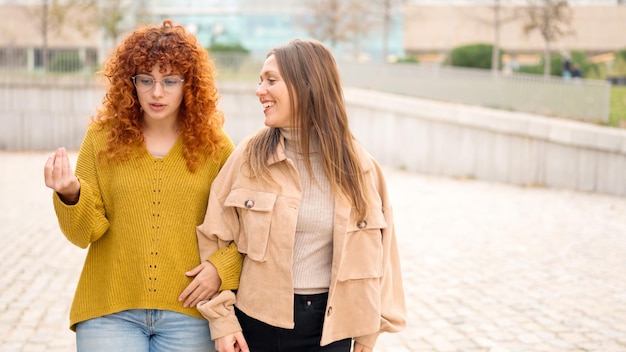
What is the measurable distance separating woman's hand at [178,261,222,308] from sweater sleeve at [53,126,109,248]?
0.41 metres

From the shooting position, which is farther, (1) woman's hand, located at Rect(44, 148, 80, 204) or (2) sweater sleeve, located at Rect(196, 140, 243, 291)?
(2) sweater sleeve, located at Rect(196, 140, 243, 291)

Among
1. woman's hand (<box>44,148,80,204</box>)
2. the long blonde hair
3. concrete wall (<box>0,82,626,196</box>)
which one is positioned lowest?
concrete wall (<box>0,82,626,196</box>)

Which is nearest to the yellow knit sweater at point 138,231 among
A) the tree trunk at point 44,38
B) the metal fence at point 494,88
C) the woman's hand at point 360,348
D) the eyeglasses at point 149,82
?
the eyeglasses at point 149,82

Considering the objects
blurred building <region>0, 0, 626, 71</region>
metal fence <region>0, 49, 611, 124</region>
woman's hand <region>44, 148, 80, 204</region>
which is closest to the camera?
woman's hand <region>44, 148, 80, 204</region>

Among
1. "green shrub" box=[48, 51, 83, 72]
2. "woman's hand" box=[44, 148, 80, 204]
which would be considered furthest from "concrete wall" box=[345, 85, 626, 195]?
"woman's hand" box=[44, 148, 80, 204]

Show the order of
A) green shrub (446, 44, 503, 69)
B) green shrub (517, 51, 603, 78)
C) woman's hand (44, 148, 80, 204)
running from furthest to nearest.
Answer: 1. green shrub (517, 51, 603, 78)
2. green shrub (446, 44, 503, 69)
3. woman's hand (44, 148, 80, 204)

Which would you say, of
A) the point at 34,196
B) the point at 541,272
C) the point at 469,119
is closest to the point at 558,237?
the point at 541,272

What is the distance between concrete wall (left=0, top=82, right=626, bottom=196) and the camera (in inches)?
587

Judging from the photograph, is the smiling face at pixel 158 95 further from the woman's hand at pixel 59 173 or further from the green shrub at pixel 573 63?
the green shrub at pixel 573 63

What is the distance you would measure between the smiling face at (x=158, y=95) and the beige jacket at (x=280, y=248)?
13.1 inches

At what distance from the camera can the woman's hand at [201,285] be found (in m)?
3.09

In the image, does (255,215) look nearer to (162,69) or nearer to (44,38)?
(162,69)

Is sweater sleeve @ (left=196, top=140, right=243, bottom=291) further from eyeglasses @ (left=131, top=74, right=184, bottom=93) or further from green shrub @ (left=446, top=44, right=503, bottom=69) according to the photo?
green shrub @ (left=446, top=44, right=503, bottom=69)

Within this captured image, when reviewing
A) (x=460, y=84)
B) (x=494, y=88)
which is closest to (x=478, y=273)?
(x=494, y=88)
